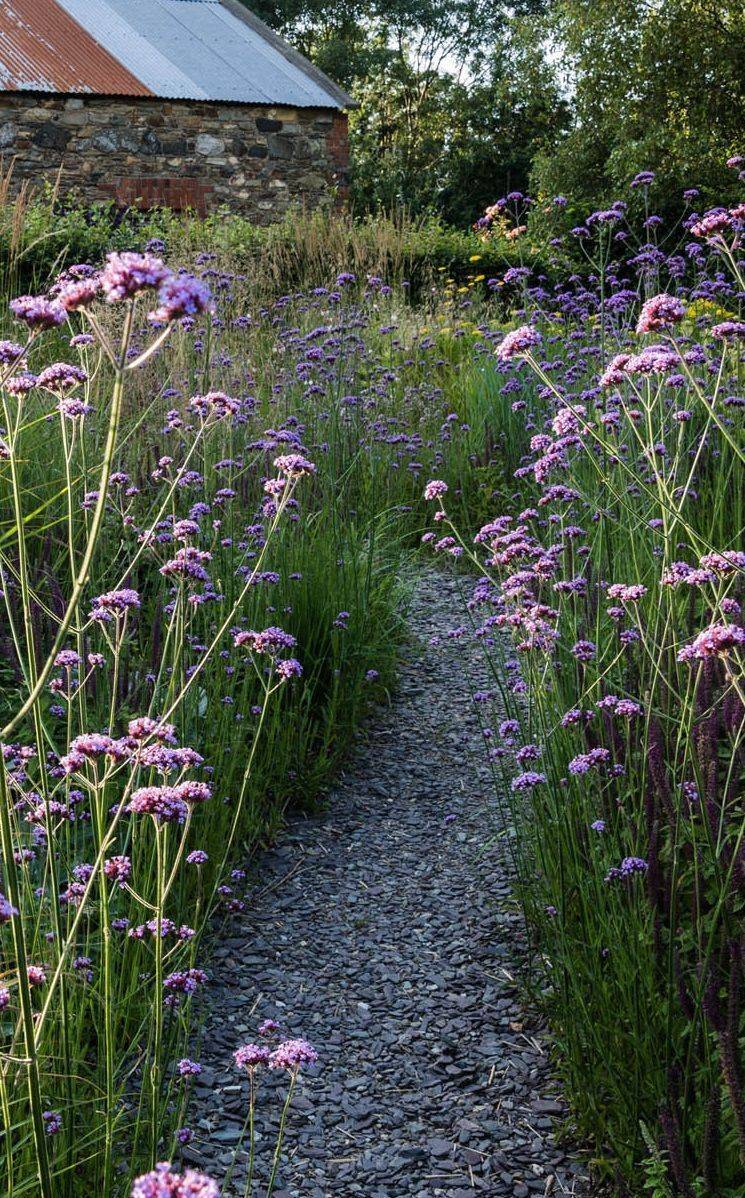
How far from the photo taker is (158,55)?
1783cm

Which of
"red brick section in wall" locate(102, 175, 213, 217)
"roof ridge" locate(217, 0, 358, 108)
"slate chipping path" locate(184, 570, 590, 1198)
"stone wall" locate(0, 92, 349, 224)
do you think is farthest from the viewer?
"roof ridge" locate(217, 0, 358, 108)

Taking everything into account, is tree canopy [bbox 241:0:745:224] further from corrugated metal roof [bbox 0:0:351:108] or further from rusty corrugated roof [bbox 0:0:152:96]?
rusty corrugated roof [bbox 0:0:152:96]

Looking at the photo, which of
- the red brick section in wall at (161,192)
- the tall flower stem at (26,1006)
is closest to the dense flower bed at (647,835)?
the tall flower stem at (26,1006)

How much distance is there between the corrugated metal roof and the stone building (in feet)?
0.09

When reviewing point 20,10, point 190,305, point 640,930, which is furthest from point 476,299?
point 20,10

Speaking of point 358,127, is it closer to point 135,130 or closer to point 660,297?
point 135,130

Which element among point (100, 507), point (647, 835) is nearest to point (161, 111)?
point (647, 835)

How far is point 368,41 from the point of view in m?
34.8

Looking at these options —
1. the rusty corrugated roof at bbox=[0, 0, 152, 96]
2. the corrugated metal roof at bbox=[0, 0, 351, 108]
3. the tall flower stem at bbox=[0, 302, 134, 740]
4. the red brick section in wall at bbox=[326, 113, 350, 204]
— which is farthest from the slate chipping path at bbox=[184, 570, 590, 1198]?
the red brick section in wall at bbox=[326, 113, 350, 204]

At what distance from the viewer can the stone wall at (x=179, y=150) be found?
16.1 m

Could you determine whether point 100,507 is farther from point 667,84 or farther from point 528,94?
point 528,94

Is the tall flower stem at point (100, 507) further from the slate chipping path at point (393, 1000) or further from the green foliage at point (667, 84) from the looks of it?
the green foliage at point (667, 84)

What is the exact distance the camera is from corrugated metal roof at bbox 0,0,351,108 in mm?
16406

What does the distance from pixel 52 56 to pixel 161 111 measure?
171cm
